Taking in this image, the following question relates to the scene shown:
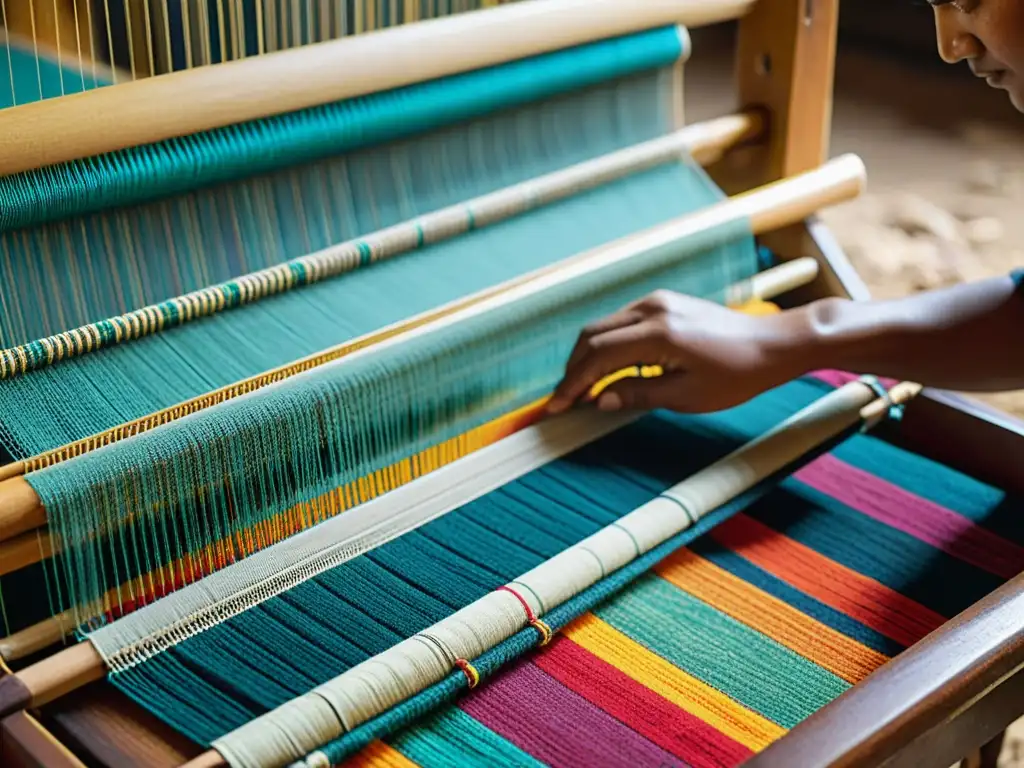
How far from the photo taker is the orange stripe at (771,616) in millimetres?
1040

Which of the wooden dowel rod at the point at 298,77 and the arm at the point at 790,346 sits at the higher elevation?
the wooden dowel rod at the point at 298,77

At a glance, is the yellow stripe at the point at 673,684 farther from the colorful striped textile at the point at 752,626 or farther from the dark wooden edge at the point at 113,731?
the dark wooden edge at the point at 113,731

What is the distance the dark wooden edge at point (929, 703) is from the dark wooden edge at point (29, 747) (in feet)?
1.53

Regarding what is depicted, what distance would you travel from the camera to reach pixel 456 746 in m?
0.93

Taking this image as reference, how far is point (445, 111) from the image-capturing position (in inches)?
49.5

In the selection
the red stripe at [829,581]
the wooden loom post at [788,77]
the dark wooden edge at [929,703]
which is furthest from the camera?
the wooden loom post at [788,77]

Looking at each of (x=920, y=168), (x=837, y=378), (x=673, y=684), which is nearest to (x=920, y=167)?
(x=920, y=168)

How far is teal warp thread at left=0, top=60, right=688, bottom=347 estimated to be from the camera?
1071 mm

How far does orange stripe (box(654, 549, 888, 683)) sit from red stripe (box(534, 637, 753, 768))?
0.14m

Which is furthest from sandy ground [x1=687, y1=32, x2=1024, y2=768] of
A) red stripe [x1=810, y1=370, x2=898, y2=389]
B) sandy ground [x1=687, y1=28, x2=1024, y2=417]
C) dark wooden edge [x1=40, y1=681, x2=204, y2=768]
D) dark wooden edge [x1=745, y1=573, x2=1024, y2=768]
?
dark wooden edge [x1=40, y1=681, x2=204, y2=768]

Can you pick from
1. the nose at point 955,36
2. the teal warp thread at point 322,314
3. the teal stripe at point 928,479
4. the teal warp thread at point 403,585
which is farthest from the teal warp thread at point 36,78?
the teal stripe at point 928,479

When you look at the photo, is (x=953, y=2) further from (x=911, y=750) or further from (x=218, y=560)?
(x=218, y=560)

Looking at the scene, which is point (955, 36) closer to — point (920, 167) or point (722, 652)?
point (722, 652)

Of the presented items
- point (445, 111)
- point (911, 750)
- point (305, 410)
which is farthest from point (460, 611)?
point (445, 111)
